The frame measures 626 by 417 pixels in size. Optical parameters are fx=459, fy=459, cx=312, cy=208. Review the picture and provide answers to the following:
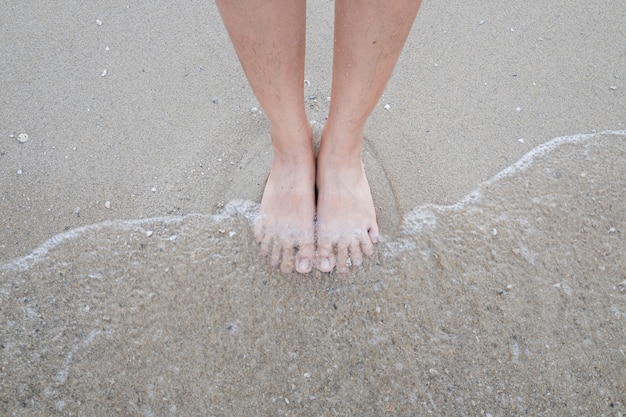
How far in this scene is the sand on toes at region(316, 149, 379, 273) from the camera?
1.29 m

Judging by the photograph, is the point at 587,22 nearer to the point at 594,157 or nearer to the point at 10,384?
the point at 594,157

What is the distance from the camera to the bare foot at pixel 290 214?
1293mm

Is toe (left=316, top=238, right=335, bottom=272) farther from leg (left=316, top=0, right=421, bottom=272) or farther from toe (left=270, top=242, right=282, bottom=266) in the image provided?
toe (left=270, top=242, right=282, bottom=266)

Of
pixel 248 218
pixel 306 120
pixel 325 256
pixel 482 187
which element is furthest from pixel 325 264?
pixel 482 187

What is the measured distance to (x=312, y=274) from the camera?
1.28 meters

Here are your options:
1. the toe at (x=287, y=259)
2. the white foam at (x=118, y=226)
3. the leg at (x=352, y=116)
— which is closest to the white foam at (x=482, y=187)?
the leg at (x=352, y=116)

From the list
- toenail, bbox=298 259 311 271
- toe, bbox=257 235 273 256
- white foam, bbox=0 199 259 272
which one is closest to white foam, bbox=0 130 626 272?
white foam, bbox=0 199 259 272

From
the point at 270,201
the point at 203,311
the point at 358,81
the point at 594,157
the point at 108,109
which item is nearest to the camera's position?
the point at 358,81

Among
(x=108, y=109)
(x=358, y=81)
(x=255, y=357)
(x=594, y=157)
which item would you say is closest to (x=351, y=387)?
(x=255, y=357)

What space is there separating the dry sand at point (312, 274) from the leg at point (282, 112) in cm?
8

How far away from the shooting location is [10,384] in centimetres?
113

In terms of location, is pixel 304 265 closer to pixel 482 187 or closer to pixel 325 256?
pixel 325 256

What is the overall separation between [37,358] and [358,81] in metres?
1.06

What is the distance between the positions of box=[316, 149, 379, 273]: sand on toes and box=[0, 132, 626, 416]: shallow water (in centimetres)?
5
